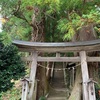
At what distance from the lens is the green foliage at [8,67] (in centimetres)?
610

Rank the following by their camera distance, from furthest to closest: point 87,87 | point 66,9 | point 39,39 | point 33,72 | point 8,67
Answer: point 39,39 < point 33,72 < point 66,9 < point 87,87 < point 8,67

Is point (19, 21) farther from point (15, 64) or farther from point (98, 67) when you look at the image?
point (98, 67)

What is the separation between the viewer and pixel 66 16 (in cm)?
729

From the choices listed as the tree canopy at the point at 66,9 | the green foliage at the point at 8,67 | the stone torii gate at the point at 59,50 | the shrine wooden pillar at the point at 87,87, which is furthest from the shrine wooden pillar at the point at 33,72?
the shrine wooden pillar at the point at 87,87

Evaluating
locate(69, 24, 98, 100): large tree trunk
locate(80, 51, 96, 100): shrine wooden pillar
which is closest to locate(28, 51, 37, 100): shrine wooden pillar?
locate(80, 51, 96, 100): shrine wooden pillar

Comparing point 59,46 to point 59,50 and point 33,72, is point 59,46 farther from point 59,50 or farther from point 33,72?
point 33,72

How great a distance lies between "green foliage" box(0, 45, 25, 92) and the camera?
610 cm

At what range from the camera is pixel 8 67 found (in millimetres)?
6262

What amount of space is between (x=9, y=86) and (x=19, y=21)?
4231 millimetres

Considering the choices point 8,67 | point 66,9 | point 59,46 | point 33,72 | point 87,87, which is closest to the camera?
point 8,67

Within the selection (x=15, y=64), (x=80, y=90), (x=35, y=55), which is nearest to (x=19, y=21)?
(x=35, y=55)

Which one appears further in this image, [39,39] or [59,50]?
[39,39]

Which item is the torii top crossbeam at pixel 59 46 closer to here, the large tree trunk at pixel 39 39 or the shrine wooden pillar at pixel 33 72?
the shrine wooden pillar at pixel 33 72

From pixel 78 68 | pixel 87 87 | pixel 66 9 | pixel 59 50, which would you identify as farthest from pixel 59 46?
pixel 78 68
